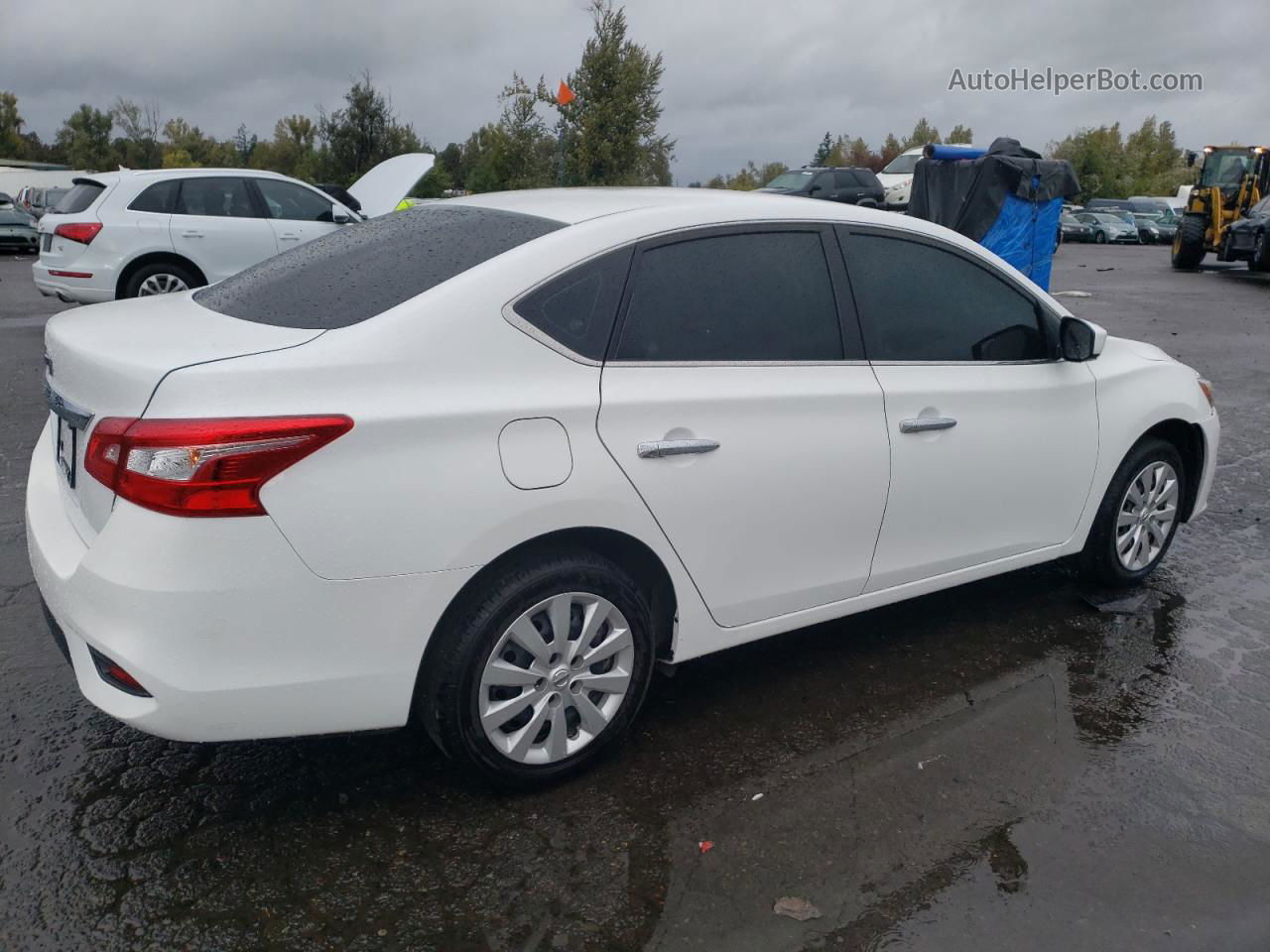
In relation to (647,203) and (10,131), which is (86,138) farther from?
(647,203)

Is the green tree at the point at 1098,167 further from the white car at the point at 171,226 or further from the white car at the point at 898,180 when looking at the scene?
the white car at the point at 171,226

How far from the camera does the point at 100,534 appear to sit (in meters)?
2.70

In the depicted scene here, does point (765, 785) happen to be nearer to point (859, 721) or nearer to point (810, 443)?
point (859, 721)

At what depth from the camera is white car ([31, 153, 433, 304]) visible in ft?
35.5

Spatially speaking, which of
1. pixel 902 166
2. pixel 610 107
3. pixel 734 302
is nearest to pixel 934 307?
pixel 734 302

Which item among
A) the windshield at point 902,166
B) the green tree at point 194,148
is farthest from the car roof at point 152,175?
the green tree at point 194,148

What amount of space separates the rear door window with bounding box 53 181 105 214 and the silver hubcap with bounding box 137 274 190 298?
931mm

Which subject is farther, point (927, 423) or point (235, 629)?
point (927, 423)

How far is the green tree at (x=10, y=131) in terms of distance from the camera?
78.8 meters

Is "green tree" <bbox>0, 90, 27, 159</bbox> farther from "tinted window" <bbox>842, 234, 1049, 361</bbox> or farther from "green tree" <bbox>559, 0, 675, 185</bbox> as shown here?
"tinted window" <bbox>842, 234, 1049, 361</bbox>

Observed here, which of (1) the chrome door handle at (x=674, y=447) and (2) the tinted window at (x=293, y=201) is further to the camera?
(2) the tinted window at (x=293, y=201)

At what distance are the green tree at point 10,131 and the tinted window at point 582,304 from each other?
292 ft

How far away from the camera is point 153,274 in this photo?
1103cm

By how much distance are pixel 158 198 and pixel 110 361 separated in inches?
364
